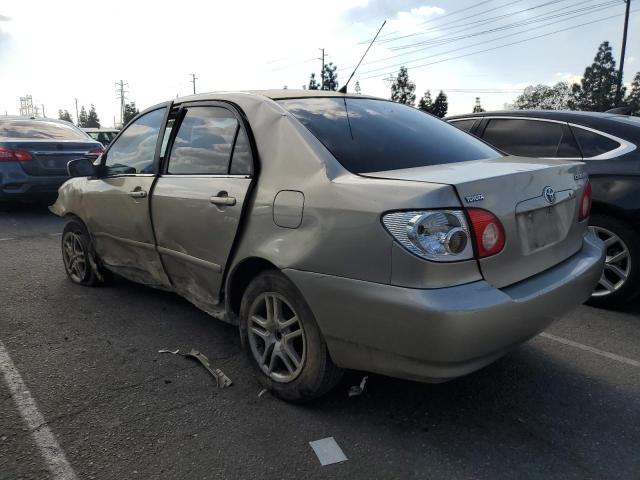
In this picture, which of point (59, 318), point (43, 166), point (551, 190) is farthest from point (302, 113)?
point (43, 166)

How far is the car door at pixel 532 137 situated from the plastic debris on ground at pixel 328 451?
10.7 feet

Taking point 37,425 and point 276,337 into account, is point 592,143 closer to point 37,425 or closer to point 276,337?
point 276,337

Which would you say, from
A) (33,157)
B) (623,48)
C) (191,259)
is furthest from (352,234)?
(623,48)

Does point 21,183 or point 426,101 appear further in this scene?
point 426,101

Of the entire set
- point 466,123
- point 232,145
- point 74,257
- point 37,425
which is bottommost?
point 37,425

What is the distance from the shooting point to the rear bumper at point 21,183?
7914 millimetres

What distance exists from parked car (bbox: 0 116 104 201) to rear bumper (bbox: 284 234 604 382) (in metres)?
7.05

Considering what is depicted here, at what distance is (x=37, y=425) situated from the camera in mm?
2516

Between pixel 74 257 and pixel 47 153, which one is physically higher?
pixel 47 153

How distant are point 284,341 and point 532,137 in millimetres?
3265

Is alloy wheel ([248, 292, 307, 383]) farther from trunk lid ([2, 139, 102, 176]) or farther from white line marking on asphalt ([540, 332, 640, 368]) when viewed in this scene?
trunk lid ([2, 139, 102, 176])

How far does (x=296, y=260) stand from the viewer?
2.43 metres

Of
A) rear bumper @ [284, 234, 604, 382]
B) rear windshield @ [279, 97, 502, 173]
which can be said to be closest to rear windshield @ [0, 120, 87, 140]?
rear windshield @ [279, 97, 502, 173]

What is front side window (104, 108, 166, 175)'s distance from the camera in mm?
3730
